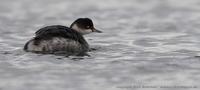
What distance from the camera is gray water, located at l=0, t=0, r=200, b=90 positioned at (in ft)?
32.4

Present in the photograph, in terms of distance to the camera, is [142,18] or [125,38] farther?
[142,18]

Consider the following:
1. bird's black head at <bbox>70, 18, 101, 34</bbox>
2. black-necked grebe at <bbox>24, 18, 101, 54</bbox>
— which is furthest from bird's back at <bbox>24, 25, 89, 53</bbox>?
bird's black head at <bbox>70, 18, 101, 34</bbox>

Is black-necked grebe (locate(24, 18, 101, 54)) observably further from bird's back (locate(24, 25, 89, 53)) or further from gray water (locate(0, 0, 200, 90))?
gray water (locate(0, 0, 200, 90))

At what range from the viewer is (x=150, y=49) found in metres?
13.3

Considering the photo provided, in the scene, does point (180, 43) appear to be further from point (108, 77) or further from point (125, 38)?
point (108, 77)

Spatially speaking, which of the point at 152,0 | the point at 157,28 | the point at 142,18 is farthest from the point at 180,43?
the point at 152,0

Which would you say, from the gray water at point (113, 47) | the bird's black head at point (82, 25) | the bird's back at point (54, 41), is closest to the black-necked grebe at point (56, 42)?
the bird's back at point (54, 41)

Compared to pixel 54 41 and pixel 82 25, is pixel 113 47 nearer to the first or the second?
pixel 82 25

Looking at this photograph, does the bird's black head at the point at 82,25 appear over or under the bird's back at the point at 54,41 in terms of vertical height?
over

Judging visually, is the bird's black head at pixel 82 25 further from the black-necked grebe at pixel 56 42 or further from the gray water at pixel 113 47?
the black-necked grebe at pixel 56 42

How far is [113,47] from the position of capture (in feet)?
44.6

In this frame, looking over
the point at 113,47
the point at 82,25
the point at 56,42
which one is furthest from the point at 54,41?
the point at 82,25

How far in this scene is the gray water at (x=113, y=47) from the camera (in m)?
9.88

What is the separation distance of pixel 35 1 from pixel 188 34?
6872mm
